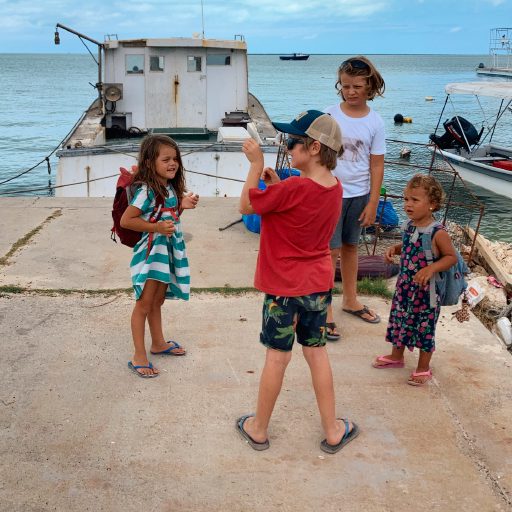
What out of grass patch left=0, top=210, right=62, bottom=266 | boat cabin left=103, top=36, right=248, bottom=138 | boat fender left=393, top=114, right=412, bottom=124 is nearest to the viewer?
grass patch left=0, top=210, right=62, bottom=266

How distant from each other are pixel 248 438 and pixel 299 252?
40.3 inches

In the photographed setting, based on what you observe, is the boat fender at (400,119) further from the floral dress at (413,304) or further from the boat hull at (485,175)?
the floral dress at (413,304)

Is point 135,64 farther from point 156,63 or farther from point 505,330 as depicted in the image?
point 505,330

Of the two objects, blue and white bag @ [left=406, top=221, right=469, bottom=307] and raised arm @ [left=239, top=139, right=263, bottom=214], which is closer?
raised arm @ [left=239, top=139, right=263, bottom=214]

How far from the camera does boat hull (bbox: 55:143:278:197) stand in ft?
37.3

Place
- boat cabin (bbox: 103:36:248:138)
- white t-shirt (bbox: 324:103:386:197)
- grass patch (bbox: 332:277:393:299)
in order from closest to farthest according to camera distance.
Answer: white t-shirt (bbox: 324:103:386:197) < grass patch (bbox: 332:277:393:299) < boat cabin (bbox: 103:36:248:138)

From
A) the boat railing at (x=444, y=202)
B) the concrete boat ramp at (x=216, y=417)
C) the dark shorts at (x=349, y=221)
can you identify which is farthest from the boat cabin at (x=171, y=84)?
the dark shorts at (x=349, y=221)

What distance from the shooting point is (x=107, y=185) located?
1161cm

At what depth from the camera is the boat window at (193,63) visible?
52.4 feet

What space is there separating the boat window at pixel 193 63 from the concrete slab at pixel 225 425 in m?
12.6

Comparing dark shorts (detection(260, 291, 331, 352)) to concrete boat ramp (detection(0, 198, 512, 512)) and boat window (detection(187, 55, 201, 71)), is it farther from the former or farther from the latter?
boat window (detection(187, 55, 201, 71))

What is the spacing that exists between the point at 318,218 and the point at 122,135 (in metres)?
13.9

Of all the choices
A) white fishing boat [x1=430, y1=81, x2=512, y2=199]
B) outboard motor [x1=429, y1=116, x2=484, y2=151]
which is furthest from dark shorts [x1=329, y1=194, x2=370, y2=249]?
outboard motor [x1=429, y1=116, x2=484, y2=151]

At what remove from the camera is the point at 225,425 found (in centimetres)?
330
